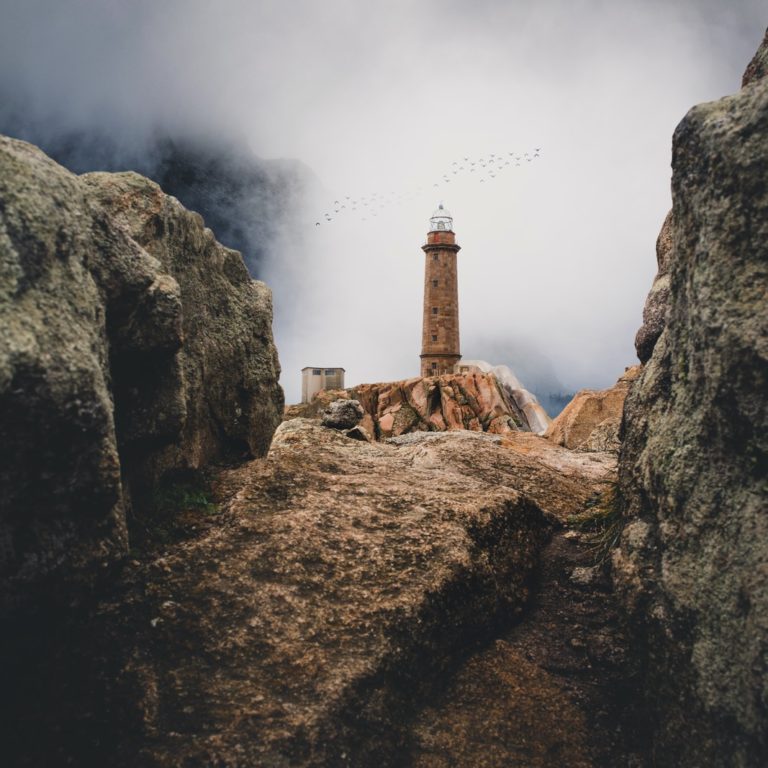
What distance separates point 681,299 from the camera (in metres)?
5.64

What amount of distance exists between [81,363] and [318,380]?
7457 cm

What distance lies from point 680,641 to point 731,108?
362cm

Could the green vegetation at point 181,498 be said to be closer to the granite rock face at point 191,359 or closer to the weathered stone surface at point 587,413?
the granite rock face at point 191,359

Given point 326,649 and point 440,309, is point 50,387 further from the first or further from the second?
point 440,309

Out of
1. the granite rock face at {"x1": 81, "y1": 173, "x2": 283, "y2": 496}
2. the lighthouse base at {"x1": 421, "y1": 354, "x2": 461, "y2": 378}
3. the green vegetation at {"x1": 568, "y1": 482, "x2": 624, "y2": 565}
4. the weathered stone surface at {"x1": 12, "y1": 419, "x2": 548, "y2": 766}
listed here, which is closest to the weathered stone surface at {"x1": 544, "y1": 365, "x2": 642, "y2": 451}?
the green vegetation at {"x1": 568, "y1": 482, "x2": 624, "y2": 565}

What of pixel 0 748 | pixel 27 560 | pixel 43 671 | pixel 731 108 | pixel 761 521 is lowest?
pixel 0 748

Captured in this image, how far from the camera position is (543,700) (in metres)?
5.69

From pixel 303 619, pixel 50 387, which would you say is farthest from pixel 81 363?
pixel 303 619

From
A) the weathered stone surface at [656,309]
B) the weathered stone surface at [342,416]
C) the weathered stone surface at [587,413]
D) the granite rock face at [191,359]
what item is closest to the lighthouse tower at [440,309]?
the weathered stone surface at [587,413]

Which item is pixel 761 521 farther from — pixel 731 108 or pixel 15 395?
pixel 15 395

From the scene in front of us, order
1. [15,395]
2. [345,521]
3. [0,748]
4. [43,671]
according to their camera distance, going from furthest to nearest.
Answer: [345,521] → [43,671] → [0,748] → [15,395]

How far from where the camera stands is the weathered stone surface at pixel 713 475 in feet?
14.9

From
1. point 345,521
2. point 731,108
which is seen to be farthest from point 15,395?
point 731,108

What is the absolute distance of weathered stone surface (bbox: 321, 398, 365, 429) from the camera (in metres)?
11.0
